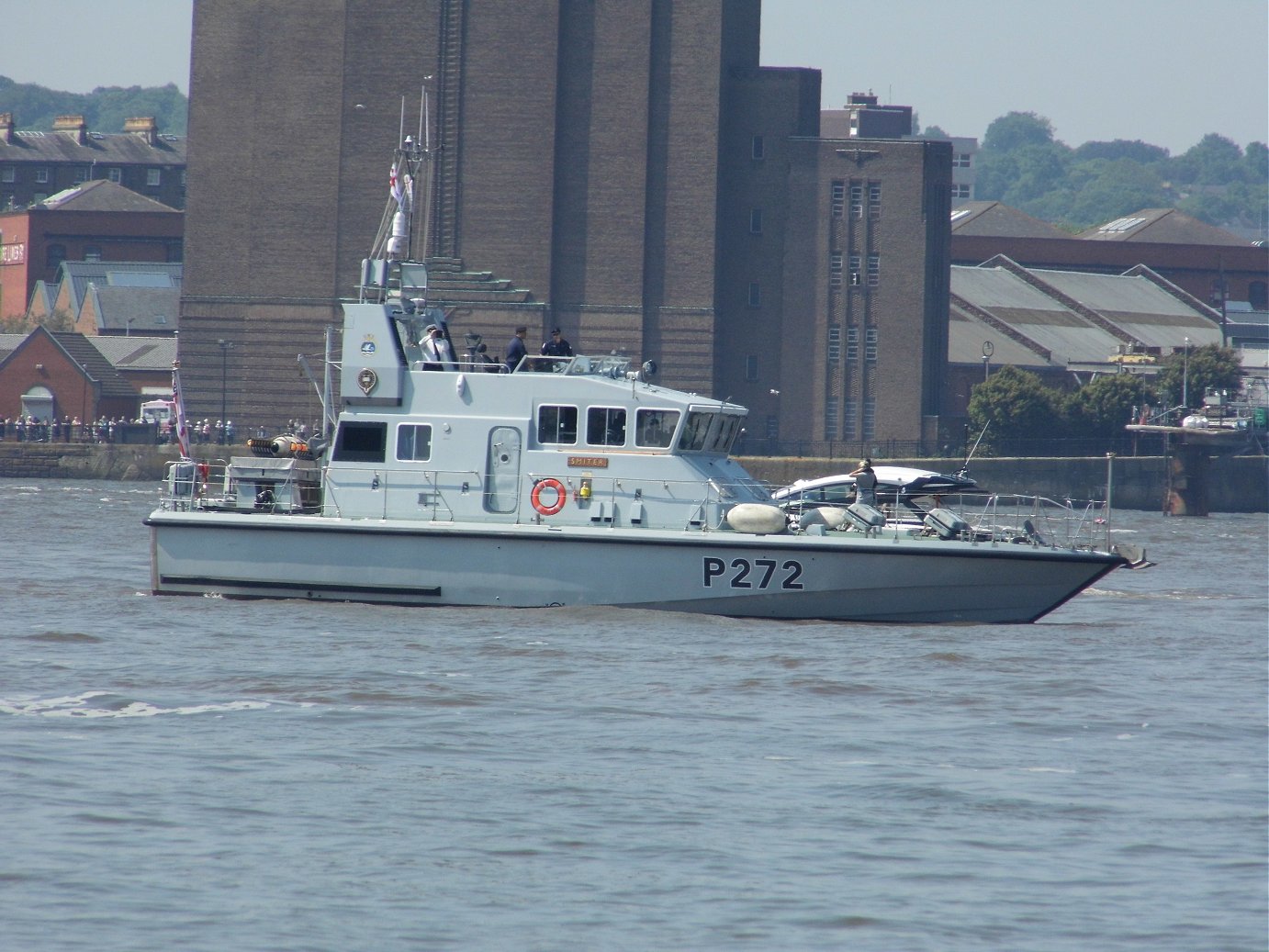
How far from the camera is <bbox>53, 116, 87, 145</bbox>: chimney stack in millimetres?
134625

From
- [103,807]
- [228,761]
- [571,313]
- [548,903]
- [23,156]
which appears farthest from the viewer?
[23,156]

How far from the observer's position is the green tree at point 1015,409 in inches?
3100

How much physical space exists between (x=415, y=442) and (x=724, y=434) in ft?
12.2

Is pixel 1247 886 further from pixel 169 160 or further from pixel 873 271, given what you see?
pixel 169 160

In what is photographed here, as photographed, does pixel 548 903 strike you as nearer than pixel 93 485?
Yes

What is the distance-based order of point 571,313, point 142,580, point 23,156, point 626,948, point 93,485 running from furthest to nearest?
point 23,156, point 571,313, point 93,485, point 142,580, point 626,948

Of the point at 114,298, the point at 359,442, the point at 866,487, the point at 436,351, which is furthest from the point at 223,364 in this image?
the point at 866,487

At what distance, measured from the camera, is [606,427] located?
22.3m

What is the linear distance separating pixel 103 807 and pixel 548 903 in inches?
138

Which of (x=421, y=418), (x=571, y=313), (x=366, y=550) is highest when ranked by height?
(x=571, y=313)

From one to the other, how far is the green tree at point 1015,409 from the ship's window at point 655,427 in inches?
2257

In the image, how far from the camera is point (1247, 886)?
38.7ft

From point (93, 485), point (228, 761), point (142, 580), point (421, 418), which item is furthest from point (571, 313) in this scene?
point (228, 761)

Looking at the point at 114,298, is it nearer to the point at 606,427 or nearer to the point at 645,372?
the point at 645,372
